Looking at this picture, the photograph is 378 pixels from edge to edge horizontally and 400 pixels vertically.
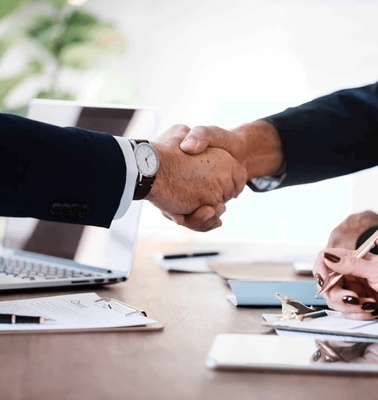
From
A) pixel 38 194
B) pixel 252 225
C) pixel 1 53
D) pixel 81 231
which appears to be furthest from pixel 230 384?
pixel 1 53

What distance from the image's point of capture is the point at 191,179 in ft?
4.56

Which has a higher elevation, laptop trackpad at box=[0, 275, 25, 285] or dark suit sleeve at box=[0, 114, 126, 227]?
dark suit sleeve at box=[0, 114, 126, 227]

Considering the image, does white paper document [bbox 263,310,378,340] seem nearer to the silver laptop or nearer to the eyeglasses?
the eyeglasses

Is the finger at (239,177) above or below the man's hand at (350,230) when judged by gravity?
above

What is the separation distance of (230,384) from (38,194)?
0.49 meters

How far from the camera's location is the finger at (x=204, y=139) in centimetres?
141

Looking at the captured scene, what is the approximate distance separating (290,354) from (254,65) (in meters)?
3.99

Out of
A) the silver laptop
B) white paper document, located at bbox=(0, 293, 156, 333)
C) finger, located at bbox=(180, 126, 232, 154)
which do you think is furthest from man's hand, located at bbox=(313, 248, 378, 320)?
finger, located at bbox=(180, 126, 232, 154)

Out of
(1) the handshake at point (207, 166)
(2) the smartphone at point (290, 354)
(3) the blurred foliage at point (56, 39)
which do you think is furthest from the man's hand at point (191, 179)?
(3) the blurred foliage at point (56, 39)

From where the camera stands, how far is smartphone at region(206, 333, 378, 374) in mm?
697

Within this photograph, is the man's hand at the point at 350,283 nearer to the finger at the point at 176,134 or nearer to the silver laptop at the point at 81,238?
the silver laptop at the point at 81,238

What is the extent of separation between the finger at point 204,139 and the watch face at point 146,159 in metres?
0.15

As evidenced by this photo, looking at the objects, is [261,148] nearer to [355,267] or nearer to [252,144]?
[252,144]

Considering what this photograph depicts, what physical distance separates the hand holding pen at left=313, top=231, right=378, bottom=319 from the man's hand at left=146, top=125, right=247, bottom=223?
1.23 feet
